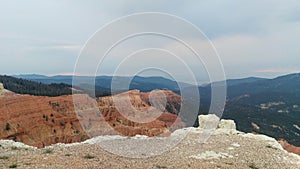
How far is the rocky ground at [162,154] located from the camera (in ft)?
60.9

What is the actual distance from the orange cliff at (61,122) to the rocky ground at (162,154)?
20.9m

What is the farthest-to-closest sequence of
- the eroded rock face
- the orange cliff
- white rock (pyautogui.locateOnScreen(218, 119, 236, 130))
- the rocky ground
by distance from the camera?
1. the orange cliff
2. the eroded rock face
3. white rock (pyautogui.locateOnScreen(218, 119, 236, 130))
4. the rocky ground

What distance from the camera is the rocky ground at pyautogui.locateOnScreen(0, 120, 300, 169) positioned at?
18562 mm

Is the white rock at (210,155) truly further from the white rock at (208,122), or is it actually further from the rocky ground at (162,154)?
the white rock at (208,122)

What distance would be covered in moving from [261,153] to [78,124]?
38.8 meters

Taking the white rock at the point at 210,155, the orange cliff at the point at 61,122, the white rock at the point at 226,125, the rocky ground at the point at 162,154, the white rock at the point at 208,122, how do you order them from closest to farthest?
the rocky ground at the point at 162,154, the white rock at the point at 210,155, the white rock at the point at 226,125, the white rock at the point at 208,122, the orange cliff at the point at 61,122

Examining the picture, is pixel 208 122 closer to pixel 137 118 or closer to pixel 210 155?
pixel 210 155

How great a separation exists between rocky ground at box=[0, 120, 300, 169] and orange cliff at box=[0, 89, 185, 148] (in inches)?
823

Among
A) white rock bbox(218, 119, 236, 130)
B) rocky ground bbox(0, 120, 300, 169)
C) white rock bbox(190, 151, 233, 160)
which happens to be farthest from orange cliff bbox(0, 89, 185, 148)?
white rock bbox(190, 151, 233, 160)

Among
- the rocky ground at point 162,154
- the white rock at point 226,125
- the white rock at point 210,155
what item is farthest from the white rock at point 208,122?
the white rock at point 210,155

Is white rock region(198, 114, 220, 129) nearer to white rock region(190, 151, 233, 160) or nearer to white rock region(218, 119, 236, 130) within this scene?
white rock region(218, 119, 236, 130)

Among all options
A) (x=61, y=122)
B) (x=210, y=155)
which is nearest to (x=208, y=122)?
(x=210, y=155)

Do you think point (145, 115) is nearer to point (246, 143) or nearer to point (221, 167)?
point (246, 143)

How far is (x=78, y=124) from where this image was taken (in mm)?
56469
